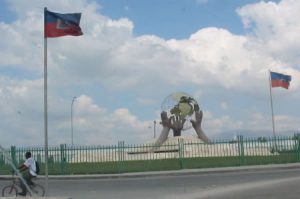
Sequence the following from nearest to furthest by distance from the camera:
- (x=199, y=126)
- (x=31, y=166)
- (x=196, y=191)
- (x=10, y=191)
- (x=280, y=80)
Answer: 1. (x=31, y=166)
2. (x=10, y=191)
3. (x=196, y=191)
4. (x=280, y=80)
5. (x=199, y=126)

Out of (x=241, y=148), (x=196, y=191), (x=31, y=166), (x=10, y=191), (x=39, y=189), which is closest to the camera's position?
(x=31, y=166)

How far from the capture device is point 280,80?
4906 centimetres

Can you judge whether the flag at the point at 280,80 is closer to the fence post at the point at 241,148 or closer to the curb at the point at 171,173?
the fence post at the point at 241,148

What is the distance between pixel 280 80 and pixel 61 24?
33.5m

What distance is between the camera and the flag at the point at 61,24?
1853cm

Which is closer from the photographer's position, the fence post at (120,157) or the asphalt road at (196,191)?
the asphalt road at (196,191)

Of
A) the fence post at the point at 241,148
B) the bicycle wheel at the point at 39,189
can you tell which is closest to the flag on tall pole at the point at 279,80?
the fence post at the point at 241,148

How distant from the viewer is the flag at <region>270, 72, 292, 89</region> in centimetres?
4880

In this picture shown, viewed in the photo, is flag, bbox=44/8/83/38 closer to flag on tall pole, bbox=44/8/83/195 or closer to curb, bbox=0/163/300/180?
flag on tall pole, bbox=44/8/83/195

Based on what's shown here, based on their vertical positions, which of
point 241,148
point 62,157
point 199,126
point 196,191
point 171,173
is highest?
point 199,126

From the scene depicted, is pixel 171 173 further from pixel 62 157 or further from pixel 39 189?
pixel 39 189

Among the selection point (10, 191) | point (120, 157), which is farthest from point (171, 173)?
point (10, 191)

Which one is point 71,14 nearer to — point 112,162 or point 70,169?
point 70,169

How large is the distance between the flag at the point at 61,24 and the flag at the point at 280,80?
32668mm
